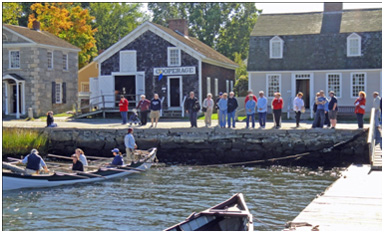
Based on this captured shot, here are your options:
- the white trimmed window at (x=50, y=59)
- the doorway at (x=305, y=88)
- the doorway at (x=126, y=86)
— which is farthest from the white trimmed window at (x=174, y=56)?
the white trimmed window at (x=50, y=59)

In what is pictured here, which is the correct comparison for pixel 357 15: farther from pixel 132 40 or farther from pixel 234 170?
pixel 234 170

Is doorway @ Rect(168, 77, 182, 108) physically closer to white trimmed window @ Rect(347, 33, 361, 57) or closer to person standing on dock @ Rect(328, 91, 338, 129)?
white trimmed window @ Rect(347, 33, 361, 57)

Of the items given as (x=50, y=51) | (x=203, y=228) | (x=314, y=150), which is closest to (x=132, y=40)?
(x=50, y=51)

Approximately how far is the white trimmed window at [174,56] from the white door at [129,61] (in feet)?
8.06

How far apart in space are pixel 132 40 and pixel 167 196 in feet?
73.8

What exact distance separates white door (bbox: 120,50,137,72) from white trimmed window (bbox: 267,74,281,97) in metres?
9.11

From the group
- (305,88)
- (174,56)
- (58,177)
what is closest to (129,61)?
(174,56)

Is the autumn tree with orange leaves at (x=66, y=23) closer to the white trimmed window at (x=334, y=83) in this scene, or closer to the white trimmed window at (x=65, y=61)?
the white trimmed window at (x=65, y=61)

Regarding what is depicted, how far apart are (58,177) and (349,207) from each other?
1112 cm

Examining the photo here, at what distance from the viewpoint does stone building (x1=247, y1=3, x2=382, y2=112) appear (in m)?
37.1

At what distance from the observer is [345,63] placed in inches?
1468

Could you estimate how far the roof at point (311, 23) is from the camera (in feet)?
126

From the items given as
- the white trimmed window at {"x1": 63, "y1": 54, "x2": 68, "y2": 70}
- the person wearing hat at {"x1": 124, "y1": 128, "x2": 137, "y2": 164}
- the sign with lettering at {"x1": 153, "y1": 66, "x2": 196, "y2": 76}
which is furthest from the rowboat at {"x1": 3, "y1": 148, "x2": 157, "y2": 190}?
the white trimmed window at {"x1": 63, "y1": 54, "x2": 68, "y2": 70}

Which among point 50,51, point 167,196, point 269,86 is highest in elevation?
point 50,51
